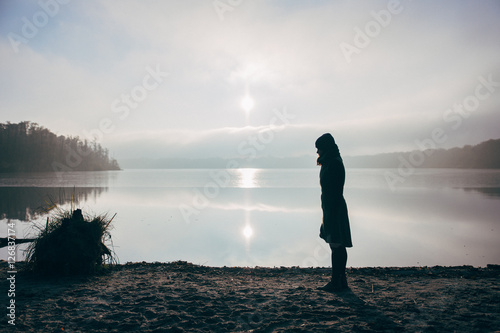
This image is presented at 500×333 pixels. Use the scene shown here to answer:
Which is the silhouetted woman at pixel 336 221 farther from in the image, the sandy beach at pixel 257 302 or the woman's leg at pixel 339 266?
the sandy beach at pixel 257 302

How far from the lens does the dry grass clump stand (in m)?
6.14

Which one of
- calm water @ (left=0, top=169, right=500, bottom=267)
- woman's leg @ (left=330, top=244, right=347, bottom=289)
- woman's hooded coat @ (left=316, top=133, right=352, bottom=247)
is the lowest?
calm water @ (left=0, top=169, right=500, bottom=267)

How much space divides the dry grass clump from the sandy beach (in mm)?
288

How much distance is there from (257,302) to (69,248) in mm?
4196

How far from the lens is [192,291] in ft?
17.8

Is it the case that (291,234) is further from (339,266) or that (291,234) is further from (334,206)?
(334,206)

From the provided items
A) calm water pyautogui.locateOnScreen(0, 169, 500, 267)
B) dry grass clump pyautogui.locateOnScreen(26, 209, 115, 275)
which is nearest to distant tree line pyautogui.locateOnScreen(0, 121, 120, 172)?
calm water pyautogui.locateOnScreen(0, 169, 500, 267)

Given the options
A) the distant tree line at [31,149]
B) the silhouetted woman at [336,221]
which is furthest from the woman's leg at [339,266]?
the distant tree line at [31,149]

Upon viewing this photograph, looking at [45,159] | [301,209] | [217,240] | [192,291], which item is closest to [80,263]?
[192,291]

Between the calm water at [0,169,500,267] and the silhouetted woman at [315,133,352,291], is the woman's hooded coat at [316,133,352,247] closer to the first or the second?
the silhouetted woman at [315,133,352,291]

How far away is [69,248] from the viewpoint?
619cm

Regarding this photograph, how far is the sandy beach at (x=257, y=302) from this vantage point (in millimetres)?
3887

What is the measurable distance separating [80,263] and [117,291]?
1.49 metres

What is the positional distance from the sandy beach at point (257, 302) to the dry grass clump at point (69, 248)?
288mm
